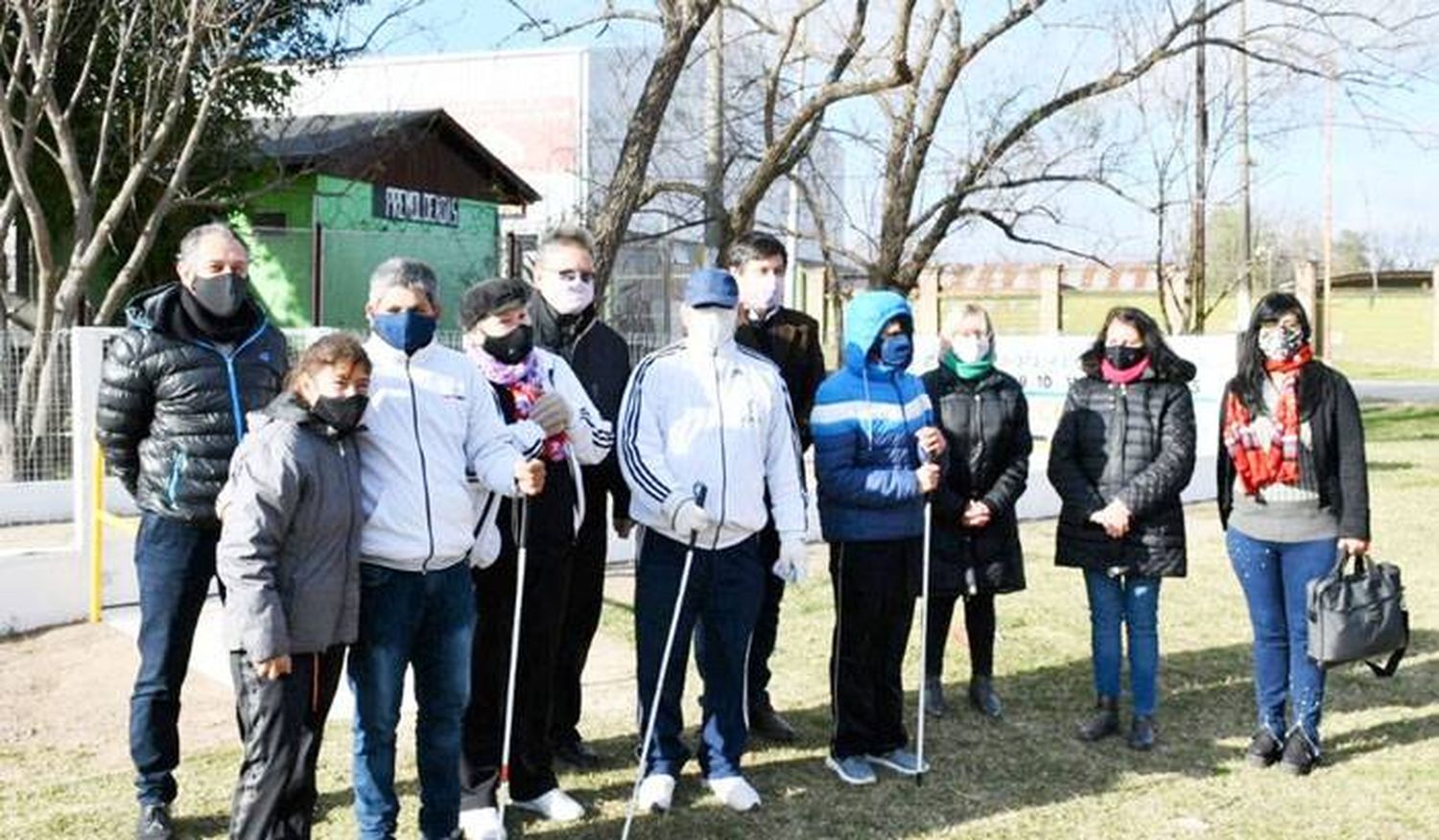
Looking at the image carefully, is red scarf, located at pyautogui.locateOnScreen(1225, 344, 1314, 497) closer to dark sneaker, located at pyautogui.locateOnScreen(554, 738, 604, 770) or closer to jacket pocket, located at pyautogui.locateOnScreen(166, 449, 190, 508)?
dark sneaker, located at pyautogui.locateOnScreen(554, 738, 604, 770)

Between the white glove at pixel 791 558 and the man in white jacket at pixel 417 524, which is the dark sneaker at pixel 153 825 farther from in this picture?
the white glove at pixel 791 558

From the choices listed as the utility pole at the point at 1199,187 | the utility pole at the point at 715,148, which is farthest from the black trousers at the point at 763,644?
the utility pole at the point at 1199,187

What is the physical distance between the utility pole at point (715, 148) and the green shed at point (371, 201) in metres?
3.04

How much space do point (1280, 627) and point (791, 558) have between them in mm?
1986

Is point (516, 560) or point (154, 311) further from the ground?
point (154, 311)

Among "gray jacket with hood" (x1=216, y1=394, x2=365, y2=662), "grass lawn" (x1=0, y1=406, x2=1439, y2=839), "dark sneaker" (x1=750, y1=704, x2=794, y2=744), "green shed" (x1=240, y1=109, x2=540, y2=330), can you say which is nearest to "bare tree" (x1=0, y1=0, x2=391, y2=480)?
"green shed" (x1=240, y1=109, x2=540, y2=330)

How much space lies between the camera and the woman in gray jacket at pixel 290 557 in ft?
12.7

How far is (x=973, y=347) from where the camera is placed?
607cm

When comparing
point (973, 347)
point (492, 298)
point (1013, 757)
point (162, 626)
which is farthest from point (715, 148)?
point (162, 626)

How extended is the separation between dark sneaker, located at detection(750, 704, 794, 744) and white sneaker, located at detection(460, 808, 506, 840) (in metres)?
1.47

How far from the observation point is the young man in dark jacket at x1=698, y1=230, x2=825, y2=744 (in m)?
5.73

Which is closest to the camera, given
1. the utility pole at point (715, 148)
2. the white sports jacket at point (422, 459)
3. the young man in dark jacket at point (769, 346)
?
the white sports jacket at point (422, 459)

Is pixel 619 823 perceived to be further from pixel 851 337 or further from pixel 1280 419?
pixel 1280 419

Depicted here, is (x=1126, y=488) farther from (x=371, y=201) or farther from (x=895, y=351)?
(x=371, y=201)
